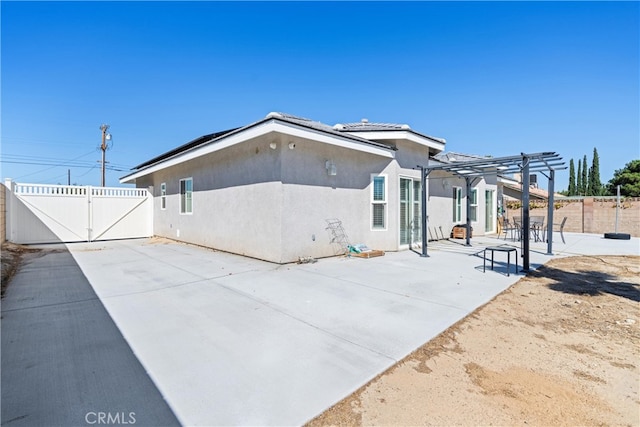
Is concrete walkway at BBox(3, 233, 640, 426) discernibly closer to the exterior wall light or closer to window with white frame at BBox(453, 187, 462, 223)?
the exterior wall light

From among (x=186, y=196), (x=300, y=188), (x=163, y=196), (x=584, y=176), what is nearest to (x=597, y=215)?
(x=300, y=188)

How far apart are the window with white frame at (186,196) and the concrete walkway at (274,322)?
4520 millimetres

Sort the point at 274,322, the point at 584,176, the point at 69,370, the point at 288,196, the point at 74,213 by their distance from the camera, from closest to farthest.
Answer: the point at 69,370 < the point at 274,322 < the point at 288,196 < the point at 74,213 < the point at 584,176

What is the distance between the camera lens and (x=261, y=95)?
1527 centimetres

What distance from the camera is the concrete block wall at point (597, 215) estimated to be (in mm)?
14453

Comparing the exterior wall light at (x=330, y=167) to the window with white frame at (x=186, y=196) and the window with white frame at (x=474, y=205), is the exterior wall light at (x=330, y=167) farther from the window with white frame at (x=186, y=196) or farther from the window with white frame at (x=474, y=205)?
the window with white frame at (x=474, y=205)

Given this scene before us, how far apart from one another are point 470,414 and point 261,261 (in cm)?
628

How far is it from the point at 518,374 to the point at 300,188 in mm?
5974

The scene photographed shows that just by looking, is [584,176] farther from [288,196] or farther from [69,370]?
[69,370]

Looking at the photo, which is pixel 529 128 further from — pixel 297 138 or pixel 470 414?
pixel 470 414

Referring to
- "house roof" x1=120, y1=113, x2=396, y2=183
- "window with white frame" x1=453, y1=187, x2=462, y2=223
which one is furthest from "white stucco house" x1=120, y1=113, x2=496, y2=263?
"window with white frame" x1=453, y1=187, x2=462, y2=223

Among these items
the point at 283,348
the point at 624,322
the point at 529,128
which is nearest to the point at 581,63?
the point at 529,128

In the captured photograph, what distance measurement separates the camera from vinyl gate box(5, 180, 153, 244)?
11164mm

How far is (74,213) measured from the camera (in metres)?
12.4
